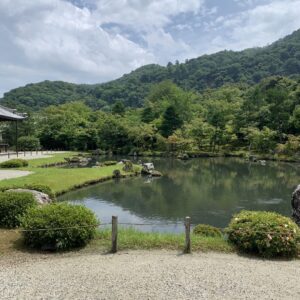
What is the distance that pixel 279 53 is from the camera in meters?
141

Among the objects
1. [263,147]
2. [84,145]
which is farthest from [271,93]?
[84,145]

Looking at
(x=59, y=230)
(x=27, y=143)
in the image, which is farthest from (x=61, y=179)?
(x=27, y=143)

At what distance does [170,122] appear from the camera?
6688 centimetres

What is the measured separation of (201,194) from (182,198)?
7.40ft

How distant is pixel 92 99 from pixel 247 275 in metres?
139

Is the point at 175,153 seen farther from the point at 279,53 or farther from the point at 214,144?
the point at 279,53

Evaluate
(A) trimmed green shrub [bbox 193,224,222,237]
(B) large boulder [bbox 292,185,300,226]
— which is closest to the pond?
(A) trimmed green shrub [bbox 193,224,222,237]

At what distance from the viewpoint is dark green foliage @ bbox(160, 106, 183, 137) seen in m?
66.3

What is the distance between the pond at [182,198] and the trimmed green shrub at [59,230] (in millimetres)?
5838

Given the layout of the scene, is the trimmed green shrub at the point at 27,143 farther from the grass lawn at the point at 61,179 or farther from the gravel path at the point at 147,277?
the gravel path at the point at 147,277

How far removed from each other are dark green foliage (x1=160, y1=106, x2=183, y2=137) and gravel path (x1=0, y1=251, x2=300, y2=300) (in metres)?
58.0

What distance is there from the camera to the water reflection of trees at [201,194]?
732 inches

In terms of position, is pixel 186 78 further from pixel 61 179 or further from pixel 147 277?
pixel 147 277

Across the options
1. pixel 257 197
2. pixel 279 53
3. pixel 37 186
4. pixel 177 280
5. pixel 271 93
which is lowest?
pixel 257 197
